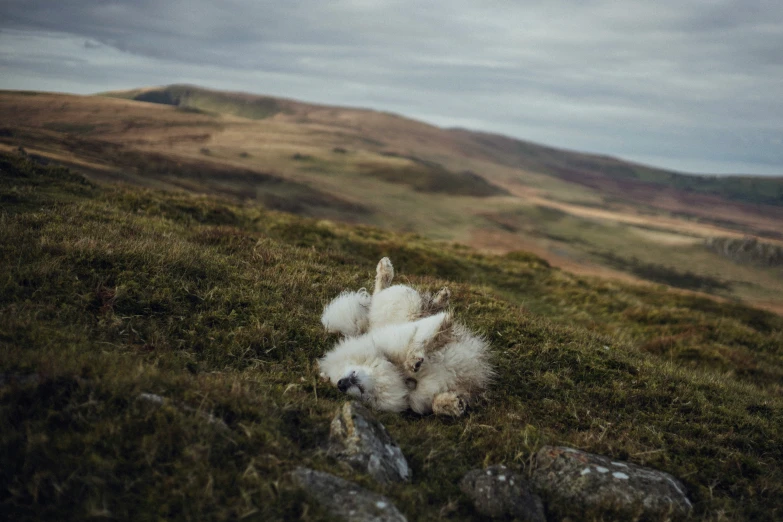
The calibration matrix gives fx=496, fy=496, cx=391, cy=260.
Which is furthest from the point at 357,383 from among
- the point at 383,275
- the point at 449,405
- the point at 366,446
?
the point at 383,275

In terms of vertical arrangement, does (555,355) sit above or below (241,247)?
below

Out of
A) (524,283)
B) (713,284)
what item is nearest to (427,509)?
(524,283)

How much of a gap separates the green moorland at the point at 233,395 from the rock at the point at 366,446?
14 centimetres

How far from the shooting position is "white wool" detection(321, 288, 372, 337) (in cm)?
677

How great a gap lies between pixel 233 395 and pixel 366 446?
50.2 inches

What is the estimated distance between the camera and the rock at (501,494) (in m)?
4.00

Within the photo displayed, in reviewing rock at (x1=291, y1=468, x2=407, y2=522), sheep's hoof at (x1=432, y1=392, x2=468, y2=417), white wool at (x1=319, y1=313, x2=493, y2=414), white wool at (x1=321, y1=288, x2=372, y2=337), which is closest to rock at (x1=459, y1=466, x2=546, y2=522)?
rock at (x1=291, y1=468, x2=407, y2=522)

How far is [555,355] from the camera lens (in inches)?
293

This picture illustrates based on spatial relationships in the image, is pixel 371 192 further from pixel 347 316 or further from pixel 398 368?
pixel 398 368

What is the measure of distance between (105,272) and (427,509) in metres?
5.36

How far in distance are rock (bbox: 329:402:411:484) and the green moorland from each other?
145 mm

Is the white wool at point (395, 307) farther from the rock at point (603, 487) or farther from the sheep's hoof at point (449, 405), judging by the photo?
the rock at point (603, 487)

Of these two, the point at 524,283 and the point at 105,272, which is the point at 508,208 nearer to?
the point at 524,283

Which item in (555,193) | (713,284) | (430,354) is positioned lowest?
(713,284)
